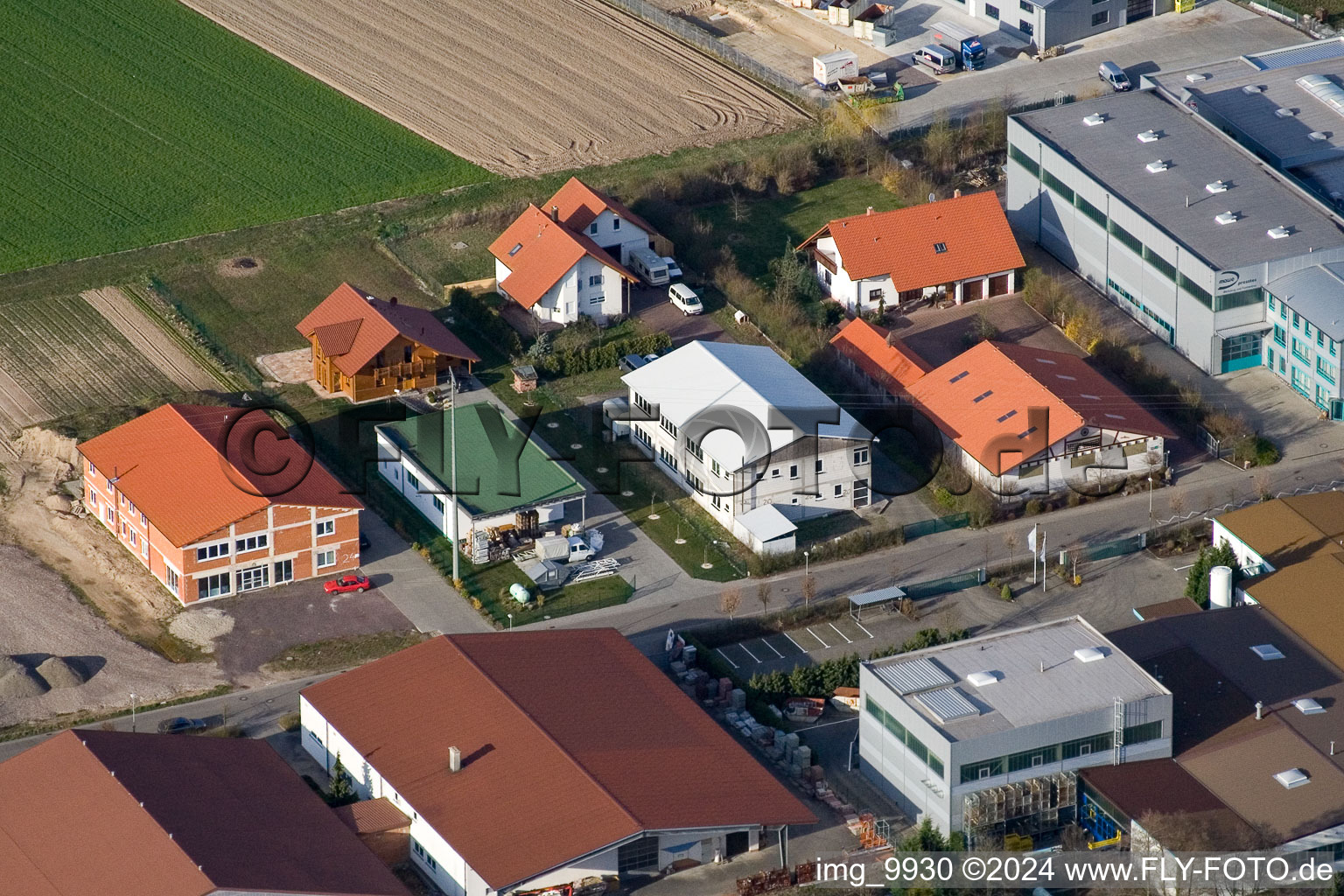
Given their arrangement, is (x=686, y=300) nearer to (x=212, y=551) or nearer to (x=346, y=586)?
(x=346, y=586)

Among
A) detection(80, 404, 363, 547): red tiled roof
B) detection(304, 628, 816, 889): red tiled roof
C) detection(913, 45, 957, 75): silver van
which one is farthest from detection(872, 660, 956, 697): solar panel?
detection(913, 45, 957, 75): silver van

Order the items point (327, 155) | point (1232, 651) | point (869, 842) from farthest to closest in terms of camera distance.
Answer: point (327, 155) < point (1232, 651) < point (869, 842)

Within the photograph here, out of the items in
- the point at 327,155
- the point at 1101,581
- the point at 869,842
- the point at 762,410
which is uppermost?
the point at 327,155

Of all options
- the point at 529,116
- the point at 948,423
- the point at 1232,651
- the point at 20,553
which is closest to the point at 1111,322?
the point at 948,423

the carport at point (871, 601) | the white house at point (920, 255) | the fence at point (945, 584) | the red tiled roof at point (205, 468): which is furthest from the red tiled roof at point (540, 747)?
the white house at point (920, 255)

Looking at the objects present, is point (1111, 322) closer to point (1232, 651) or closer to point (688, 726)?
point (1232, 651)

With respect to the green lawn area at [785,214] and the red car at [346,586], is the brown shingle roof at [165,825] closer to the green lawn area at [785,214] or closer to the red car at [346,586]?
the red car at [346,586]
